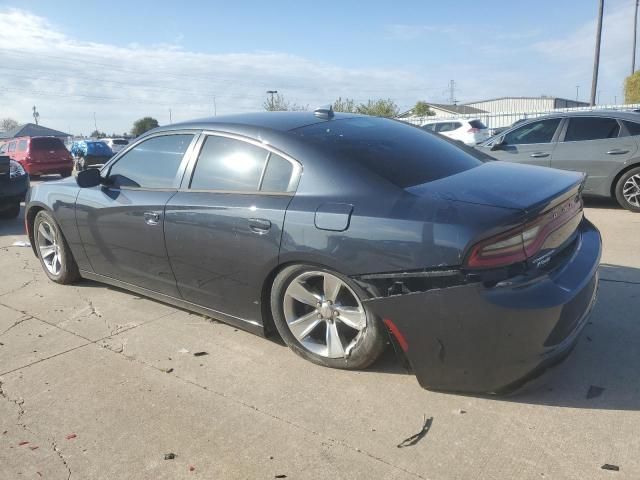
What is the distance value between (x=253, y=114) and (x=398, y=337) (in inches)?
80.9

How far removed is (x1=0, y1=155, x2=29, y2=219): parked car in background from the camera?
902cm

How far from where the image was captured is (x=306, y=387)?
117 inches

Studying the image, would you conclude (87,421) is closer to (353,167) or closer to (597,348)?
(353,167)

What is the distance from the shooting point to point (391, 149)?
3.22 m

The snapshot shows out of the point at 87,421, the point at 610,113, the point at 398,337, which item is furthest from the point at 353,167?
the point at 610,113

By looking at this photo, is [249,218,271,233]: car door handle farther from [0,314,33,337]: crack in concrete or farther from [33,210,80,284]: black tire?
[33,210,80,284]: black tire

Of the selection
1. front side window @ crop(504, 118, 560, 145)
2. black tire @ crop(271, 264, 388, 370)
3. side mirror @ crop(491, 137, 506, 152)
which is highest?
front side window @ crop(504, 118, 560, 145)

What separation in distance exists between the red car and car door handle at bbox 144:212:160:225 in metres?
18.3

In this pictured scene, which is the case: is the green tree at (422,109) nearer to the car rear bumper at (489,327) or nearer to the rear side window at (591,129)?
the rear side window at (591,129)

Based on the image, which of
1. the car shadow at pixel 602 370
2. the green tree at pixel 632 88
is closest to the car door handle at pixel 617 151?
the car shadow at pixel 602 370

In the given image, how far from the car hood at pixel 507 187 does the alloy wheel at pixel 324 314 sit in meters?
0.70

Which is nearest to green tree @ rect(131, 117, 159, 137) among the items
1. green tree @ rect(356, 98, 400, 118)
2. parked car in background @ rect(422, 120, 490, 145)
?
green tree @ rect(356, 98, 400, 118)

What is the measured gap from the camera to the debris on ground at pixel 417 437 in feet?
7.97

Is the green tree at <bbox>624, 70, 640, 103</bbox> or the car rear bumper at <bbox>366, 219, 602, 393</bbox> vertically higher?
the green tree at <bbox>624, 70, 640, 103</bbox>
